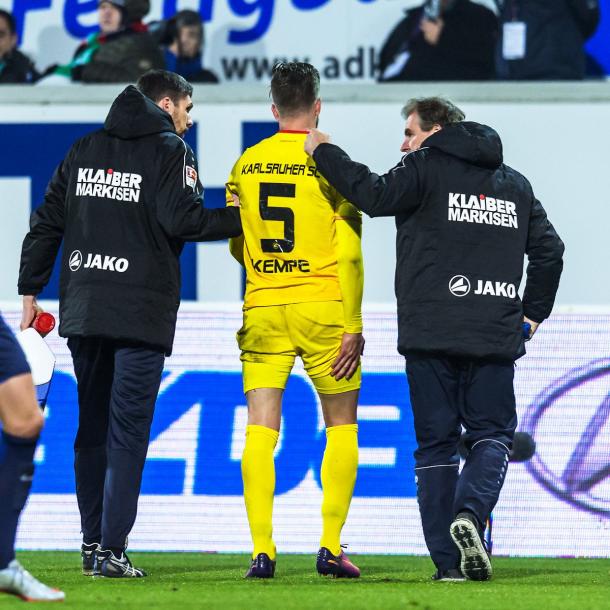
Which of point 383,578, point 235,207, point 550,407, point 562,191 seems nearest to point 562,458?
point 550,407

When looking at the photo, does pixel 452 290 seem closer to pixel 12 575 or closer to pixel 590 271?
pixel 12 575

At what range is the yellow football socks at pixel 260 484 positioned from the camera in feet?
17.8

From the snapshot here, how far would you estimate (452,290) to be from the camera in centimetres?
542

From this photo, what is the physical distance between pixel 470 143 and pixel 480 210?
0.26 m

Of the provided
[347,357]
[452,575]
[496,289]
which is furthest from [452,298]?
[452,575]

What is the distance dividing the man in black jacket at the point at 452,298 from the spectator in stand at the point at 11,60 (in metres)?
5.82

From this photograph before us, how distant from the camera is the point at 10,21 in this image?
10.9 metres

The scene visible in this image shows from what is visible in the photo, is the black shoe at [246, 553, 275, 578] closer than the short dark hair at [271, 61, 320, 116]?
Yes

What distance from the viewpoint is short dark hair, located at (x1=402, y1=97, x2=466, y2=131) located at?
568 centimetres

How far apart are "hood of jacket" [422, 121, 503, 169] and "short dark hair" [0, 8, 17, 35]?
620 cm

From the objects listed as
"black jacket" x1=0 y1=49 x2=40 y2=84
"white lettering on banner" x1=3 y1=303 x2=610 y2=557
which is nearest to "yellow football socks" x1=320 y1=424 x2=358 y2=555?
"white lettering on banner" x1=3 y1=303 x2=610 y2=557

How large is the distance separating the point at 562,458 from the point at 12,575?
12.2 ft

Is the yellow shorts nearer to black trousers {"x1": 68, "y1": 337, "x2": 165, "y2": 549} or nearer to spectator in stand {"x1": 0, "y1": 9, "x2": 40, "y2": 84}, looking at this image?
black trousers {"x1": 68, "y1": 337, "x2": 165, "y2": 549}

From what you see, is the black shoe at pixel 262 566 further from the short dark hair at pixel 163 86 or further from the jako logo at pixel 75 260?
the short dark hair at pixel 163 86
